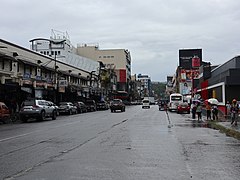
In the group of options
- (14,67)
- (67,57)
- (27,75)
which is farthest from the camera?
(67,57)

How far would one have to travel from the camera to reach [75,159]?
1066cm

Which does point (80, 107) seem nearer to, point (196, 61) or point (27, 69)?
point (27, 69)

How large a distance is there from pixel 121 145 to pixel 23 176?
19.1ft

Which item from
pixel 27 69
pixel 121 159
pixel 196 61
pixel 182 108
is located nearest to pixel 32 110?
pixel 27 69

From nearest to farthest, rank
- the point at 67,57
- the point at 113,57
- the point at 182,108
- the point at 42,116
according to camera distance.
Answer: the point at 42,116 < the point at 182,108 < the point at 67,57 < the point at 113,57

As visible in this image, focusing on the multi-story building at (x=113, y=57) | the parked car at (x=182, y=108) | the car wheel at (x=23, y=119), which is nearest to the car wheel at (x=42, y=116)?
the car wheel at (x=23, y=119)

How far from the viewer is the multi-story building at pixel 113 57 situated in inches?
5443

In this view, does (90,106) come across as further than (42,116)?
Yes

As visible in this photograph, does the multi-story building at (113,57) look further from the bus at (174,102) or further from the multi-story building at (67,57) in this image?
the bus at (174,102)

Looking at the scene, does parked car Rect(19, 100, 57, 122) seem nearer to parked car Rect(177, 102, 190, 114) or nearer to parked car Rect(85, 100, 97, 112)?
parked car Rect(177, 102, 190, 114)

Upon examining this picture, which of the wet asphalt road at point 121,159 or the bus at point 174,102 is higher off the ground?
the bus at point 174,102

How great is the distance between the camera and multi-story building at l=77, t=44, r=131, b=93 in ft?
454

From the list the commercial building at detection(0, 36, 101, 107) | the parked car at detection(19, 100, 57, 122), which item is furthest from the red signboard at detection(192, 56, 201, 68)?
the parked car at detection(19, 100, 57, 122)

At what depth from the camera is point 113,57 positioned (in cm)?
14388
